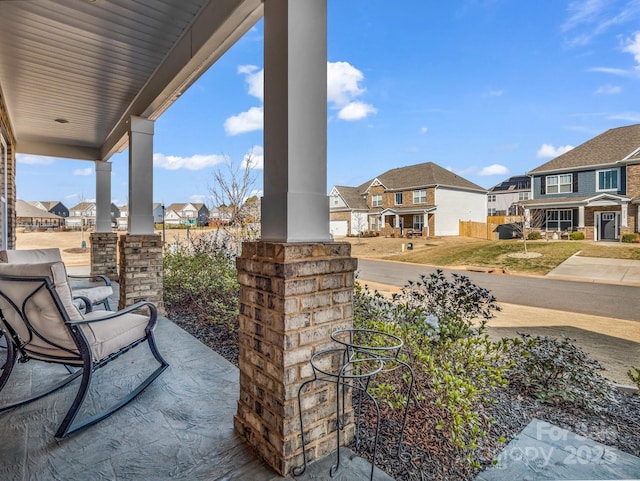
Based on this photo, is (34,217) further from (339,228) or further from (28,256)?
(339,228)

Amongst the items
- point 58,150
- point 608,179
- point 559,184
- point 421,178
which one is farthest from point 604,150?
point 58,150

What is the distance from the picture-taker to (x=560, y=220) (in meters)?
1.98

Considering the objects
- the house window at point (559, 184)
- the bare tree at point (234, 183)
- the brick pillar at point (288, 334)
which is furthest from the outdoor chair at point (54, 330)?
the bare tree at point (234, 183)

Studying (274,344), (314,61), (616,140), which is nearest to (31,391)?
(274,344)

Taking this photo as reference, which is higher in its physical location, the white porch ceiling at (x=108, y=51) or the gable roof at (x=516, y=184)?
the white porch ceiling at (x=108, y=51)

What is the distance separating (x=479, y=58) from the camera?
2.08 m

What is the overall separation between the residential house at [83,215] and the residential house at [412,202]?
698 cm

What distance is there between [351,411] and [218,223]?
562 centimetres

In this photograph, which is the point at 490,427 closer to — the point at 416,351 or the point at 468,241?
the point at 416,351

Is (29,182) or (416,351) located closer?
(416,351)

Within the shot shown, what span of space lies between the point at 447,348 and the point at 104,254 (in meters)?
7.61

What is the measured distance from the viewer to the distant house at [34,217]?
296 inches

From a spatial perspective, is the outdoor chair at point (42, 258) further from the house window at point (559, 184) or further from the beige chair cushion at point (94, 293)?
the house window at point (559, 184)

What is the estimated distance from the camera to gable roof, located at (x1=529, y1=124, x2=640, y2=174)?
5.50ft
